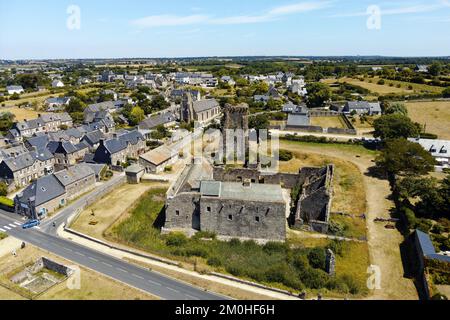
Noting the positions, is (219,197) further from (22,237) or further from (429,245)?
(22,237)

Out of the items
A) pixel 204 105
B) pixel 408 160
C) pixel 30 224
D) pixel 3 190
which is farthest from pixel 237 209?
pixel 204 105

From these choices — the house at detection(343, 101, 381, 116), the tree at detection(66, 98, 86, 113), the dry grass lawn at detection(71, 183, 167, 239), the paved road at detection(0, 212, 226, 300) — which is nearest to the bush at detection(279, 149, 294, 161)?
the dry grass lawn at detection(71, 183, 167, 239)

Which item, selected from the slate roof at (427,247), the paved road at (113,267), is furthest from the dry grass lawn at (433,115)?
the paved road at (113,267)

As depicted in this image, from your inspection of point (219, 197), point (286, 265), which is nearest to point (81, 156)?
point (219, 197)

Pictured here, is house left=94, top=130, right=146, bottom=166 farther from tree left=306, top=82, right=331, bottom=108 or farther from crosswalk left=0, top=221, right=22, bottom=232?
tree left=306, top=82, right=331, bottom=108

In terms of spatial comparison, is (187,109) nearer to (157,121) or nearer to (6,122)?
Result: (157,121)

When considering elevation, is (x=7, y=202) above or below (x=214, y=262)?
above
